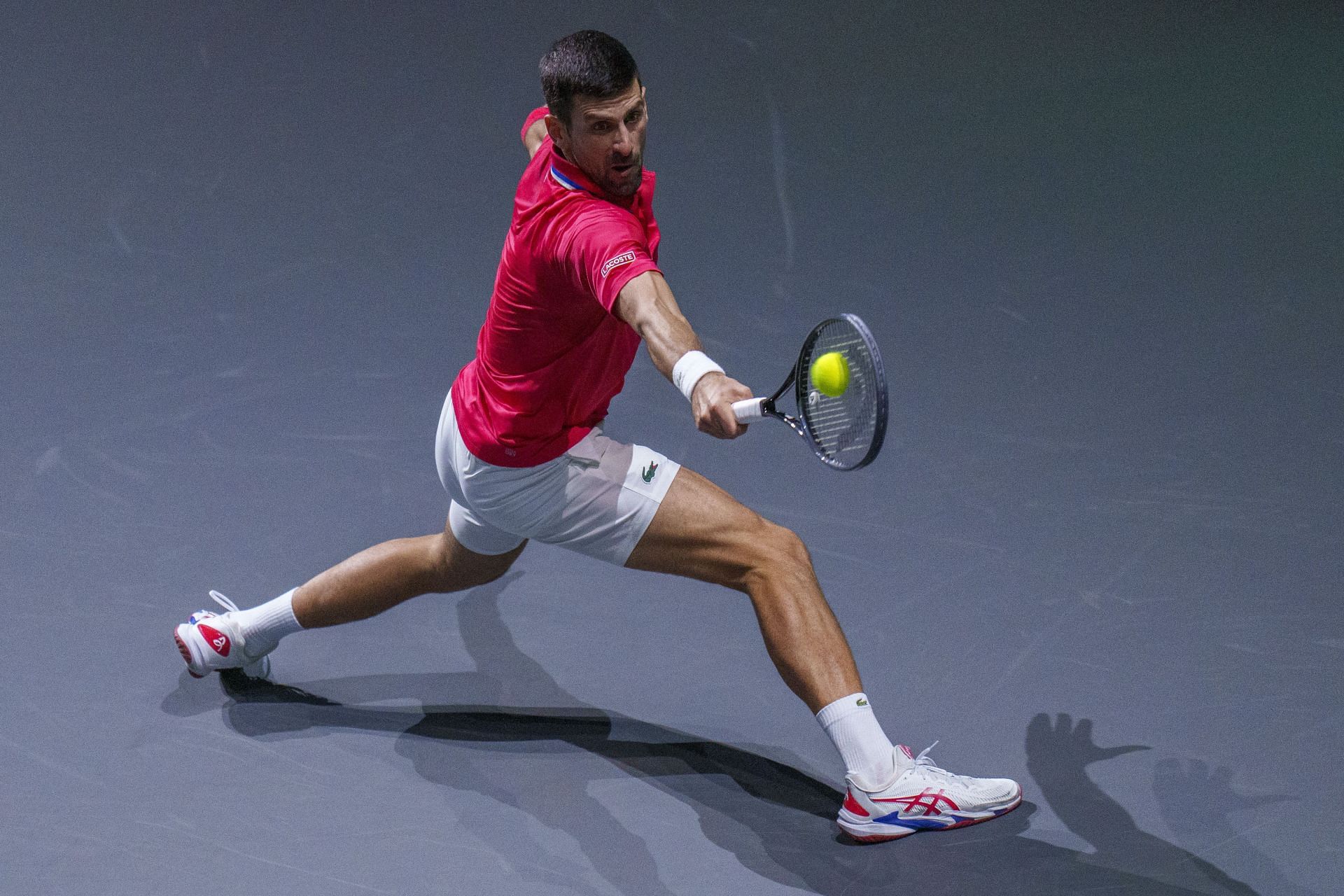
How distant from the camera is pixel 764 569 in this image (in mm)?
3064

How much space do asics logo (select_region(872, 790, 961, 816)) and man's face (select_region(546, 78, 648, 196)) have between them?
1397 mm

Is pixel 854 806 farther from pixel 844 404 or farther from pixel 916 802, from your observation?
pixel 844 404

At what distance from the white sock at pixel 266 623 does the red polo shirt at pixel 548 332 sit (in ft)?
2.44

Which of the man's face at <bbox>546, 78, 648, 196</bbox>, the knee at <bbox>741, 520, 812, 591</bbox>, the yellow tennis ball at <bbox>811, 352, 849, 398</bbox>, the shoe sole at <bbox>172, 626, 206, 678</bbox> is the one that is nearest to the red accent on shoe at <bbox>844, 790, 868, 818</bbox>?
the knee at <bbox>741, 520, 812, 591</bbox>

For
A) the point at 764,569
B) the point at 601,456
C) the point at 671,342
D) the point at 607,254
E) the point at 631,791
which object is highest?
the point at 607,254

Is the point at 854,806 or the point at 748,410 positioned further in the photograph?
the point at 854,806

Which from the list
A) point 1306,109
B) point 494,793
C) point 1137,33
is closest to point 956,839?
point 494,793

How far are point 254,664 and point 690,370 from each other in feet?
5.52

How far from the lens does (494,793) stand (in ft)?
10.6

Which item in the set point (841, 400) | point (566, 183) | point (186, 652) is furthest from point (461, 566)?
point (841, 400)

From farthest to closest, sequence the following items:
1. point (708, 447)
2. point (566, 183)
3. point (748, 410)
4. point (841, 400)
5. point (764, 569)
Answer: point (708, 447)
point (764, 569)
point (566, 183)
point (841, 400)
point (748, 410)

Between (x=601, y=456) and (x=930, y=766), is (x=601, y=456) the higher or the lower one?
the higher one

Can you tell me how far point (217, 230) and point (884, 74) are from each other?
3149 millimetres

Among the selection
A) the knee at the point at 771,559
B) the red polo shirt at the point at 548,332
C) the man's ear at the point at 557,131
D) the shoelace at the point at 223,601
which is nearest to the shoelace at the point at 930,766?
the knee at the point at 771,559
